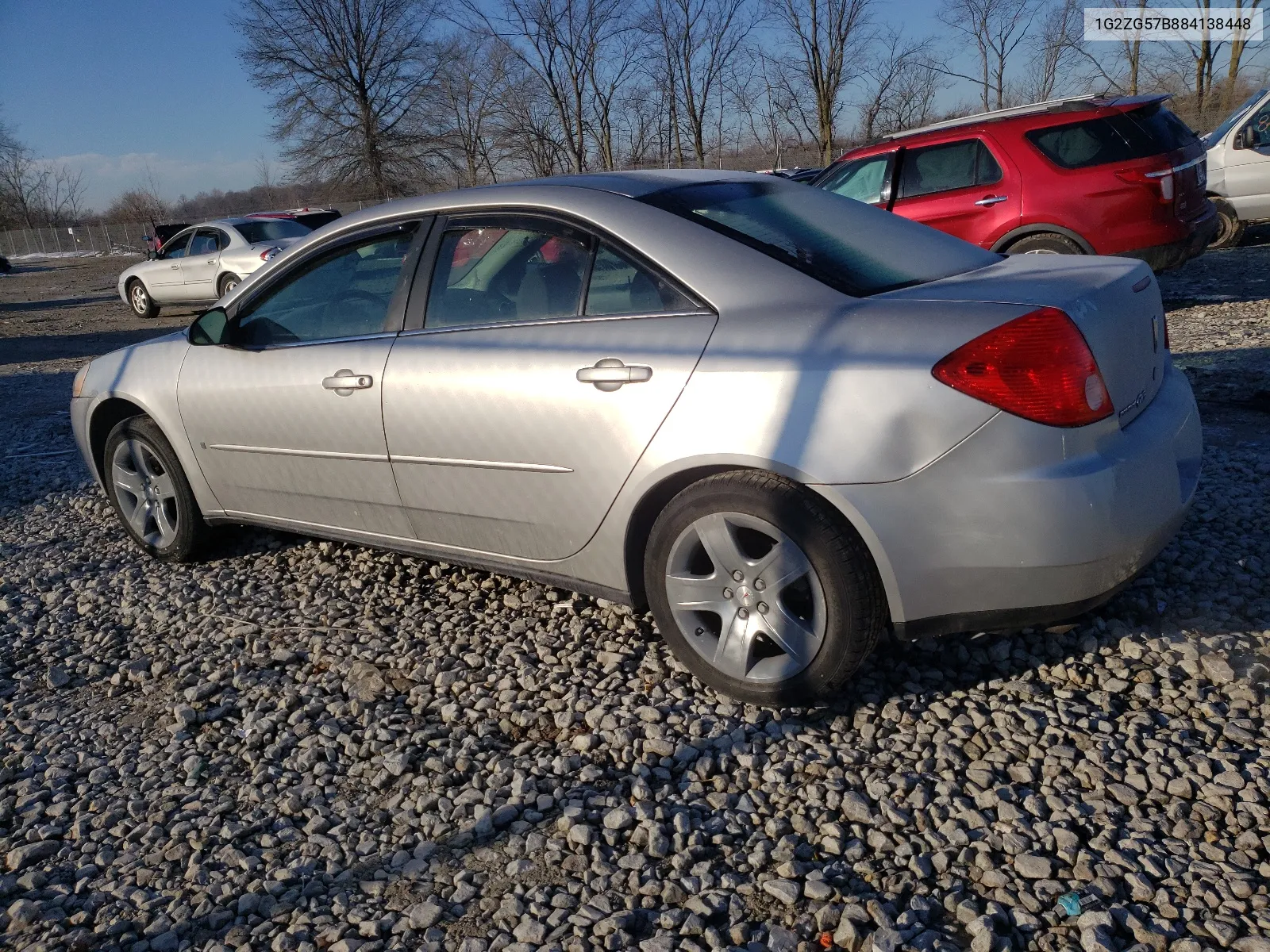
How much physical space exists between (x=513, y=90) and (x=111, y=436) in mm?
25892

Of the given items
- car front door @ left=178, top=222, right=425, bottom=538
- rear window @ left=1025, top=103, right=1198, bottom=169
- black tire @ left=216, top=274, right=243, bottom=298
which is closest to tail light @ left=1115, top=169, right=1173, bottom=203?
rear window @ left=1025, top=103, right=1198, bottom=169

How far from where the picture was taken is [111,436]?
4.84m

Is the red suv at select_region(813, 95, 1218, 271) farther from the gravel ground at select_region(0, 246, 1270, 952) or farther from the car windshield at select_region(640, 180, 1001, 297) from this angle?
the car windshield at select_region(640, 180, 1001, 297)

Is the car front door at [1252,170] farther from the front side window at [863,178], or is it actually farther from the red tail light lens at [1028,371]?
the red tail light lens at [1028,371]

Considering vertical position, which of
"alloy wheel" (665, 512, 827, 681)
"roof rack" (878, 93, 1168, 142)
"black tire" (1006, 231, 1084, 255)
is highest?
"roof rack" (878, 93, 1168, 142)

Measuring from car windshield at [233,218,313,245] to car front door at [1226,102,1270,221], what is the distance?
13190mm

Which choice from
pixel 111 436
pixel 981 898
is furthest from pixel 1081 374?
pixel 111 436

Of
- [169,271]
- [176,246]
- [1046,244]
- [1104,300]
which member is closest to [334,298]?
[1104,300]

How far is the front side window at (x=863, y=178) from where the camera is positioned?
9375mm

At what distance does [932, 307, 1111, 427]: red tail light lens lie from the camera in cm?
258

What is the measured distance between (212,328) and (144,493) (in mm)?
1062

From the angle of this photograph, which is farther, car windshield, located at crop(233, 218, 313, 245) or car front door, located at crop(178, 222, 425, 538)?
car windshield, located at crop(233, 218, 313, 245)

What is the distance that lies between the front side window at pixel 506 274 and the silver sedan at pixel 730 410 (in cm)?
1

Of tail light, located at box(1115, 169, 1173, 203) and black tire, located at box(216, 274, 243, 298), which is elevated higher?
black tire, located at box(216, 274, 243, 298)
